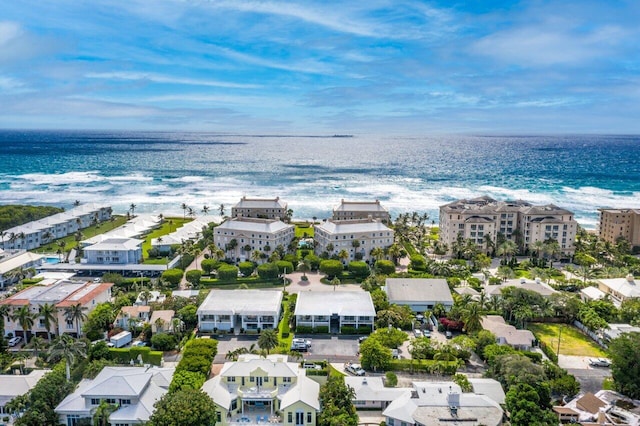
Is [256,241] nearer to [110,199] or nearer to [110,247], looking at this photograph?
[110,247]

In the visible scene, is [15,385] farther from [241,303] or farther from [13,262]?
[13,262]

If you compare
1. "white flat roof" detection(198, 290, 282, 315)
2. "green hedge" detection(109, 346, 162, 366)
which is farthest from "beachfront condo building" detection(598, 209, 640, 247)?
"green hedge" detection(109, 346, 162, 366)

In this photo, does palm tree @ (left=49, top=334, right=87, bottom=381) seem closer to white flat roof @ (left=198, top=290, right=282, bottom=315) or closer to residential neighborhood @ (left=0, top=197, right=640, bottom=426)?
residential neighborhood @ (left=0, top=197, right=640, bottom=426)

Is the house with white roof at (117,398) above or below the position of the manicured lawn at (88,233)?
below

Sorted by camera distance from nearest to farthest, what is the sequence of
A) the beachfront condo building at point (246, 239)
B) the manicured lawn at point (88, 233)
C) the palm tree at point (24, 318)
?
1. the palm tree at point (24, 318)
2. the beachfront condo building at point (246, 239)
3. the manicured lawn at point (88, 233)

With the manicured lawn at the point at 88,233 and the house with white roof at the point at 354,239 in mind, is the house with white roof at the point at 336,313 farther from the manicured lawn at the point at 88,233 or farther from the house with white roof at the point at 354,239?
the manicured lawn at the point at 88,233

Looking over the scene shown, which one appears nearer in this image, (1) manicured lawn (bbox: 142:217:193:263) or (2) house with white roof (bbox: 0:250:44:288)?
(2) house with white roof (bbox: 0:250:44:288)

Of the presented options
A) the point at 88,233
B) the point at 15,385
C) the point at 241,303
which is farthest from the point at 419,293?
the point at 88,233

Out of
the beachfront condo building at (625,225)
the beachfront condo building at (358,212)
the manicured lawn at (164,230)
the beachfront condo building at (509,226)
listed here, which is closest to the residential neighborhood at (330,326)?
the beachfront condo building at (509,226)
